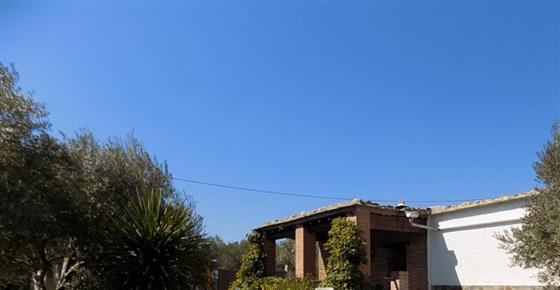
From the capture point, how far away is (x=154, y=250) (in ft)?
31.9

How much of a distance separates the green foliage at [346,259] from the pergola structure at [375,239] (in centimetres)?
37

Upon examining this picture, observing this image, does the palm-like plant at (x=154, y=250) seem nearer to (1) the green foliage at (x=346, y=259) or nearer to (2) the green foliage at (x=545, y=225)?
(1) the green foliage at (x=346, y=259)

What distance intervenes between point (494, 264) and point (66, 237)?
10.4 m

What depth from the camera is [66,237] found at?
40.8 ft

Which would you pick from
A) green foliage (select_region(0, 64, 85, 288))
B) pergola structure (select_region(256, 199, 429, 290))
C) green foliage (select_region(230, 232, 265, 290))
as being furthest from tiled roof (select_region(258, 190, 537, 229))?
green foliage (select_region(0, 64, 85, 288))

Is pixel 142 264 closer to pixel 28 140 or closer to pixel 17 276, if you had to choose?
pixel 28 140

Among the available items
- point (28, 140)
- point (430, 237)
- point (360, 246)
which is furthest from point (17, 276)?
point (430, 237)

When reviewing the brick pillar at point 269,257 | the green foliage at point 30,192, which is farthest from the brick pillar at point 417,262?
the green foliage at point 30,192

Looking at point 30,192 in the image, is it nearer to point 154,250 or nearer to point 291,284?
point 154,250

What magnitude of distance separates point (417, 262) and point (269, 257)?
566 centimetres

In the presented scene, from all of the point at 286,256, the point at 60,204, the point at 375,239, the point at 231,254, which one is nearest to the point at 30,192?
the point at 60,204

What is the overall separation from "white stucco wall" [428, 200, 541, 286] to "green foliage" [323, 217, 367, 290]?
260 cm

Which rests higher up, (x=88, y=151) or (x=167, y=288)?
(x=88, y=151)

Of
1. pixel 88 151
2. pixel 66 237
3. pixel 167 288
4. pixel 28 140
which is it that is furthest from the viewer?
pixel 88 151
